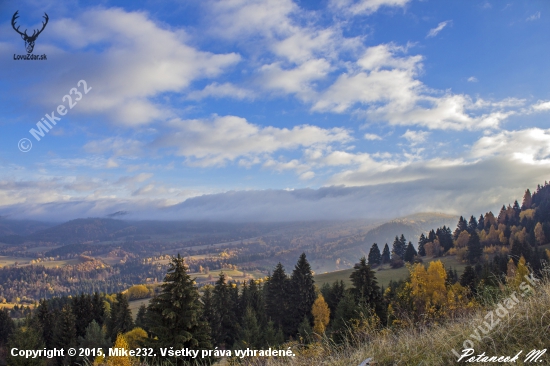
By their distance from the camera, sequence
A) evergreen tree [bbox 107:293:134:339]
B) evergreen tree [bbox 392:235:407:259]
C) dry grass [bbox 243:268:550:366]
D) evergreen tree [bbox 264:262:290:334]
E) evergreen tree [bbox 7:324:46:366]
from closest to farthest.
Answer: dry grass [bbox 243:268:550:366] → evergreen tree [bbox 7:324:46:366] → evergreen tree [bbox 264:262:290:334] → evergreen tree [bbox 107:293:134:339] → evergreen tree [bbox 392:235:407:259]

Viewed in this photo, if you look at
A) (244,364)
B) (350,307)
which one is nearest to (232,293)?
(350,307)

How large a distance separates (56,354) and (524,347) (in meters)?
56.0

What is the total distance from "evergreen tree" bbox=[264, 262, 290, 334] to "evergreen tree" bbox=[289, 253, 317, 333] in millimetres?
1166

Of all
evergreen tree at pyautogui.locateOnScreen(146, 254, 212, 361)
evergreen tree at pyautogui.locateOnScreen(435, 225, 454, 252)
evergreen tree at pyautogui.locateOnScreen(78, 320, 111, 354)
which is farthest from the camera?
evergreen tree at pyautogui.locateOnScreen(435, 225, 454, 252)

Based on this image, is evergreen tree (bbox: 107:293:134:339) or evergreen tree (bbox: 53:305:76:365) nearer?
evergreen tree (bbox: 53:305:76:365)

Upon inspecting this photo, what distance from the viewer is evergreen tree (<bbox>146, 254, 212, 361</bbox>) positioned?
771 inches

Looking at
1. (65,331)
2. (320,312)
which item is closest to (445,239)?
(320,312)

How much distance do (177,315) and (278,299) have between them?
32969 mm

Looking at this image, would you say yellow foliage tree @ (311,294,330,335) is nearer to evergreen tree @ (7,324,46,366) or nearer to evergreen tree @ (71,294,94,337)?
evergreen tree @ (7,324,46,366)

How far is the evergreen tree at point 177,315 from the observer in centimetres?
1959

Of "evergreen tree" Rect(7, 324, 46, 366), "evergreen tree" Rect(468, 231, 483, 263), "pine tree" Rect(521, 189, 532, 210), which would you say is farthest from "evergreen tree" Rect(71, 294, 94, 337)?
"pine tree" Rect(521, 189, 532, 210)

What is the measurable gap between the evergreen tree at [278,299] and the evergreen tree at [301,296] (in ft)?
3.83

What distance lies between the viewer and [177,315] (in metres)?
20.0

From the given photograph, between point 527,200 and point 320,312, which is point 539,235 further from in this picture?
point 320,312
